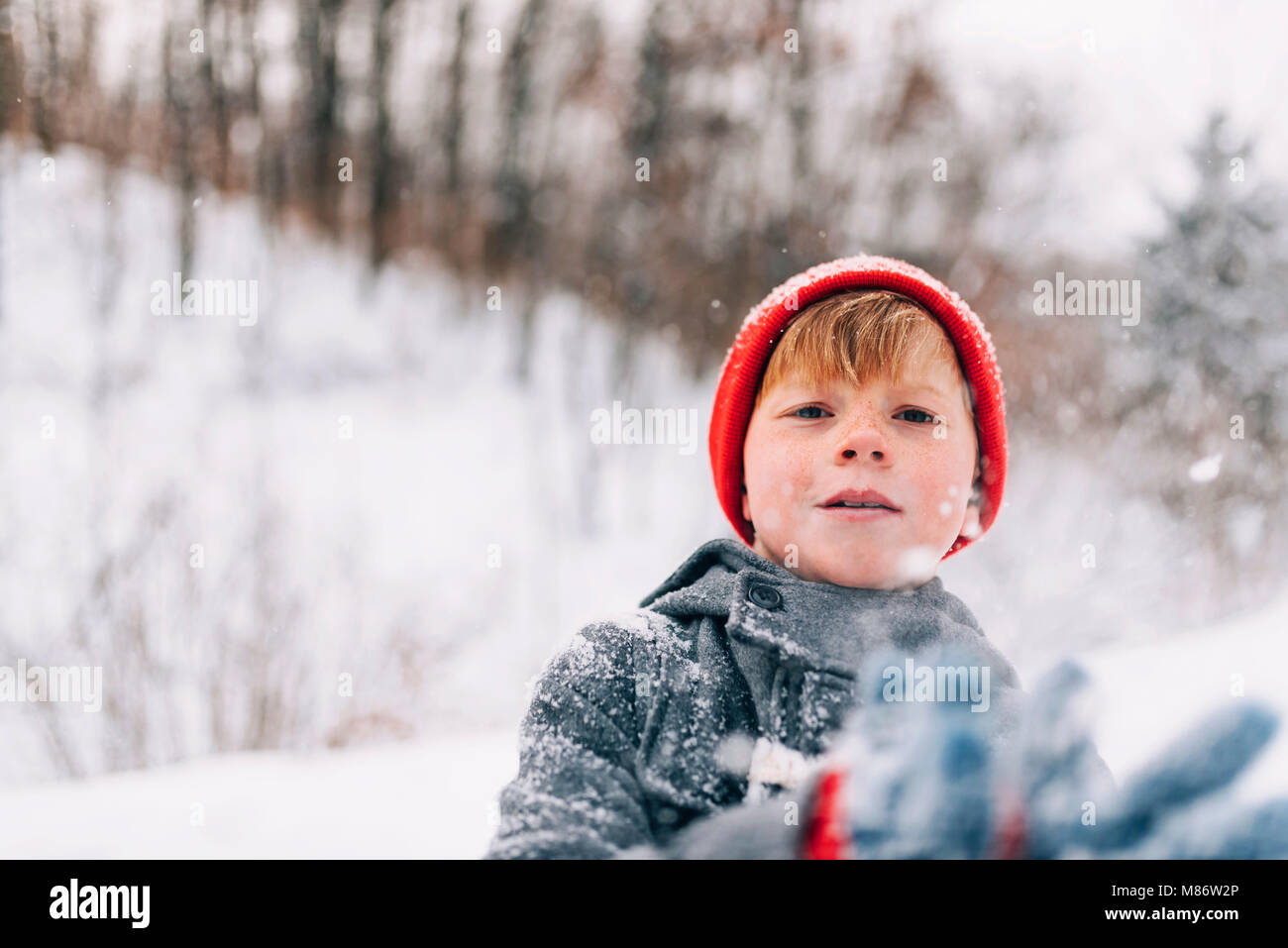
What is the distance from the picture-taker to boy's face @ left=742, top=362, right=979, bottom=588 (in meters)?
0.77

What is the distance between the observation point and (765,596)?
78 cm

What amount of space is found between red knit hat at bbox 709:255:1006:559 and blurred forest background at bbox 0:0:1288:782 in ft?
3.42

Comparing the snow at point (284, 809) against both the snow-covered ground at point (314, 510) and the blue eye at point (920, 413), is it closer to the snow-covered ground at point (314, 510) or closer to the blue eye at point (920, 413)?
the snow-covered ground at point (314, 510)

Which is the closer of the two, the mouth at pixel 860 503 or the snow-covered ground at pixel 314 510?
the mouth at pixel 860 503

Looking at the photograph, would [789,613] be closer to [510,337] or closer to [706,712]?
[706,712]

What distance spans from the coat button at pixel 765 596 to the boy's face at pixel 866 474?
5 centimetres

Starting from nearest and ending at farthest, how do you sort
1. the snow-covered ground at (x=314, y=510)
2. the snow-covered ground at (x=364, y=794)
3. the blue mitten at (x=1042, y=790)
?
1. the blue mitten at (x=1042, y=790)
2. the snow-covered ground at (x=364, y=794)
3. the snow-covered ground at (x=314, y=510)

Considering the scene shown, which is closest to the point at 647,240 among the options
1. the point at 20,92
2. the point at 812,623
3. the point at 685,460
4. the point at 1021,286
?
the point at 685,460

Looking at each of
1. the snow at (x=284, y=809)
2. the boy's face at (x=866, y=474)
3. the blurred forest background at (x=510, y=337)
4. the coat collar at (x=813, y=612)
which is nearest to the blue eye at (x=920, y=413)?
the boy's face at (x=866, y=474)

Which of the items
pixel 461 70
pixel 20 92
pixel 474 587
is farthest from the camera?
pixel 461 70

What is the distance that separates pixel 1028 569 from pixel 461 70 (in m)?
2.09

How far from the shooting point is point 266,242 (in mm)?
2514

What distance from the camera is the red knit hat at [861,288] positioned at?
2.80 ft
